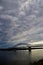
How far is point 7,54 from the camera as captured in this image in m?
2.33

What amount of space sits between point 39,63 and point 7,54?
598 mm

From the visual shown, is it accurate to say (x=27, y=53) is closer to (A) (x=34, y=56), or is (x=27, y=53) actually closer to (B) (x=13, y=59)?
(A) (x=34, y=56)

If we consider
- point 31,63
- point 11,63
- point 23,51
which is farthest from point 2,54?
point 31,63

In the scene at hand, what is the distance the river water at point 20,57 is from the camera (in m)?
2.29

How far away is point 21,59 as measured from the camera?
2375mm

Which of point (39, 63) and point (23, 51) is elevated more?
point (23, 51)

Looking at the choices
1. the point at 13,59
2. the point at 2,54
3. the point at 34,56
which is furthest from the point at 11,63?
the point at 34,56

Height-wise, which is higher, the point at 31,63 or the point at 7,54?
the point at 7,54

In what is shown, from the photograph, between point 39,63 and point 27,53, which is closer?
point 39,63

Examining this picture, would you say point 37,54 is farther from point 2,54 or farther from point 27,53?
point 2,54

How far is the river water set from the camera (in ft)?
7.53

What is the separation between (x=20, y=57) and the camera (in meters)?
2.40

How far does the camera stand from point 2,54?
91.0 inches

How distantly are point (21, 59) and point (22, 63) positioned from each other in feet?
0.29
